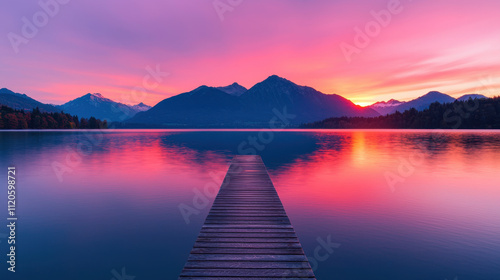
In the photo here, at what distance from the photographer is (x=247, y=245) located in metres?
9.15

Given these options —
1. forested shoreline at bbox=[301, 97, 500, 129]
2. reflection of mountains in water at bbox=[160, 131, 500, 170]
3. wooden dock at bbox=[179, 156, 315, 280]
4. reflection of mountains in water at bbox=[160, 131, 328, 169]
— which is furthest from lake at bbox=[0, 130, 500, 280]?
forested shoreline at bbox=[301, 97, 500, 129]

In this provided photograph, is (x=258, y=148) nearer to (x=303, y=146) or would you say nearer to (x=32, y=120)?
(x=303, y=146)

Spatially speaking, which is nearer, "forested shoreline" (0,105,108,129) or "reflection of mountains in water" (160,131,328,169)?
"reflection of mountains in water" (160,131,328,169)

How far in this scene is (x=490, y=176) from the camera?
91.5 ft

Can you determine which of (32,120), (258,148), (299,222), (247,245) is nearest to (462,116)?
(258,148)

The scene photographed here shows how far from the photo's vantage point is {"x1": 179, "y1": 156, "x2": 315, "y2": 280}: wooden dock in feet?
24.6

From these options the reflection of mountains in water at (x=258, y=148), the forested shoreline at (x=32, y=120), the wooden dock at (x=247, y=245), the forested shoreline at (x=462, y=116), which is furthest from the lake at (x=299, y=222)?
the forested shoreline at (x=32, y=120)

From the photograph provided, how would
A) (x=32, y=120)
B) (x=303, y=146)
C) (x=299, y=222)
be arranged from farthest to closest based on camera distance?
(x=32, y=120) < (x=303, y=146) < (x=299, y=222)

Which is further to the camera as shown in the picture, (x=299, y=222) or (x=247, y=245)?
(x=299, y=222)

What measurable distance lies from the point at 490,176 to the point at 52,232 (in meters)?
38.0

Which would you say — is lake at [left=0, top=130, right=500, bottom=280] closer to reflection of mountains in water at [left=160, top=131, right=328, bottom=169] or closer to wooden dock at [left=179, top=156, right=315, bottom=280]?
wooden dock at [left=179, top=156, right=315, bottom=280]

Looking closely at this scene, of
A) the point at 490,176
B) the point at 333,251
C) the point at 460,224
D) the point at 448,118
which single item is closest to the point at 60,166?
the point at 333,251

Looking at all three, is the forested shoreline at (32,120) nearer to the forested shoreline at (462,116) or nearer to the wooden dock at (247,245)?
the wooden dock at (247,245)

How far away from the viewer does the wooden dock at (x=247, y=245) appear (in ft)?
24.6
